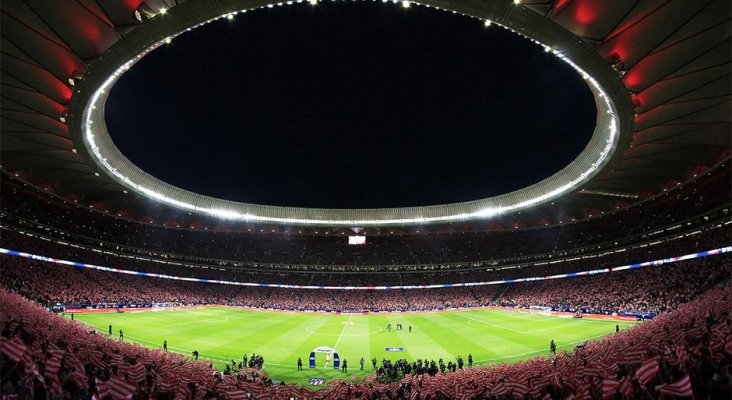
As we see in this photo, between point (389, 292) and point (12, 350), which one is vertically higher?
point (389, 292)

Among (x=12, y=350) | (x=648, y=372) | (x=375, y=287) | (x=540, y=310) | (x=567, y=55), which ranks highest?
(x=567, y=55)

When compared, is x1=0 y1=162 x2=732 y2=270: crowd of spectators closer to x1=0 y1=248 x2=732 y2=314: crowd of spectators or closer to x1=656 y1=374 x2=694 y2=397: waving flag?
x1=0 y1=248 x2=732 y2=314: crowd of spectators

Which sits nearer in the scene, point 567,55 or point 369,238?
point 567,55

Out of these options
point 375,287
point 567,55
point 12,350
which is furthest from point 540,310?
point 12,350

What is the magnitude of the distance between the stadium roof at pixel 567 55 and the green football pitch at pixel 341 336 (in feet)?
54.2

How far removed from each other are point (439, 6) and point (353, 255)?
70703 mm

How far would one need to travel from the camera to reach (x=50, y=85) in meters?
24.7

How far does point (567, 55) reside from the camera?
22.3m

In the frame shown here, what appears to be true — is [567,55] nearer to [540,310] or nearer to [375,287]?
[540,310]

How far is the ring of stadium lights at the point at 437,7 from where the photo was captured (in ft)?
63.9

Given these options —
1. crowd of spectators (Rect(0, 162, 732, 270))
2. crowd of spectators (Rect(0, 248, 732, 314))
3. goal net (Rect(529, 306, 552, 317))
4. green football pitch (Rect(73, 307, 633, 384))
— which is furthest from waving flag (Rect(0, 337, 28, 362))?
goal net (Rect(529, 306, 552, 317))

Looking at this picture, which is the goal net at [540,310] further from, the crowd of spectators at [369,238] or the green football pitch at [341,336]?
the crowd of spectators at [369,238]

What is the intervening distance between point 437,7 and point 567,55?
7.96 metres

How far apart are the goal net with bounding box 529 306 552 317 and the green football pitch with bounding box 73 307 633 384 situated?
2.50 meters
